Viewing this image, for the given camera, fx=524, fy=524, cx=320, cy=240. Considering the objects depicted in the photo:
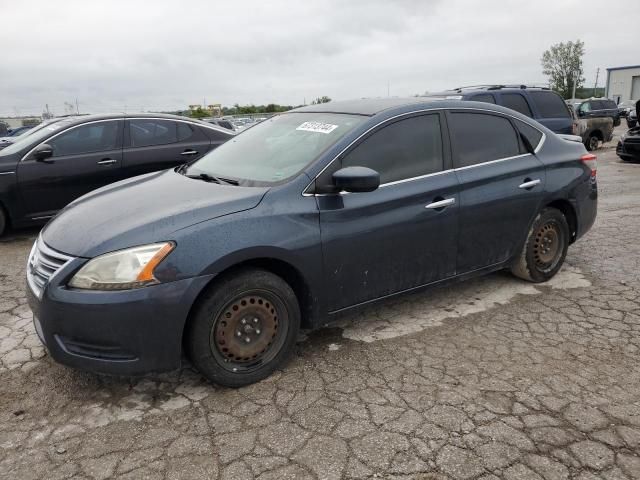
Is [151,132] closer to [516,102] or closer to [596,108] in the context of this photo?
[516,102]

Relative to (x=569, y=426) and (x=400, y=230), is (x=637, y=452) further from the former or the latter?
(x=400, y=230)

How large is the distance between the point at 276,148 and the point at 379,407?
187 centimetres

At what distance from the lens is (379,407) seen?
9.25 feet

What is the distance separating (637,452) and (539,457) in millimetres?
467

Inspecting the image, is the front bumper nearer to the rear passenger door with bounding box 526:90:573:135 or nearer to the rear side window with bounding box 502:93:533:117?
the rear side window with bounding box 502:93:533:117

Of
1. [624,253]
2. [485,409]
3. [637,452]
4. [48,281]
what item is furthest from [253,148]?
[624,253]

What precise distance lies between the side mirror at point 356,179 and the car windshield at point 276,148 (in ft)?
0.91

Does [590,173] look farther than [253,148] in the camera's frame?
Yes

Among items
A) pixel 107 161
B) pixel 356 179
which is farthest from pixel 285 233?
pixel 107 161

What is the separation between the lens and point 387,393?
2.95m

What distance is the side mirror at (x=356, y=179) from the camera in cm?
306

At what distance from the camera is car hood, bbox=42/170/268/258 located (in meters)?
2.74

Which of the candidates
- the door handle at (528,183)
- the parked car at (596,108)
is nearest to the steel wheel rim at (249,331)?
the door handle at (528,183)

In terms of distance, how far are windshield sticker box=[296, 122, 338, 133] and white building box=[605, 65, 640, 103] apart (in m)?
69.2
